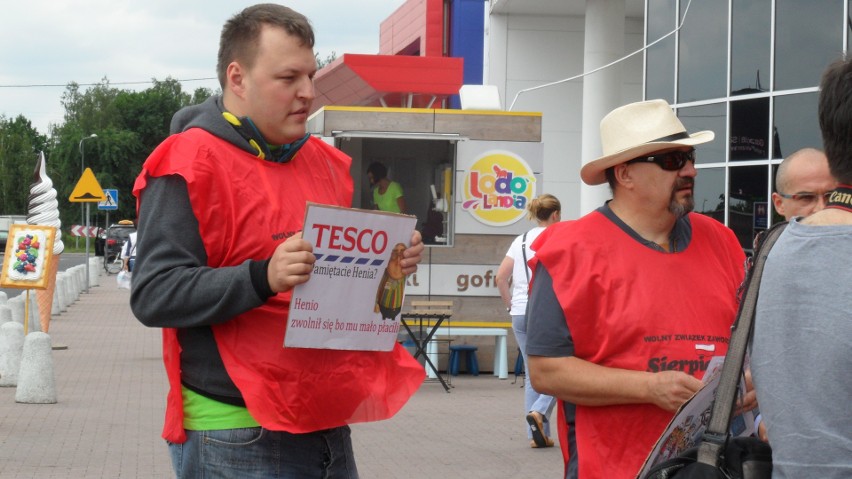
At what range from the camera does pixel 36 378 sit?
12.7 m

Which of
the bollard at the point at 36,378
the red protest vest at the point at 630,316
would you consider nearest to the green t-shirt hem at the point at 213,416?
the red protest vest at the point at 630,316

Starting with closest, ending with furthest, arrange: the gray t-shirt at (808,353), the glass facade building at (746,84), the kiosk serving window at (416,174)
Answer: the gray t-shirt at (808,353) < the kiosk serving window at (416,174) < the glass facade building at (746,84)

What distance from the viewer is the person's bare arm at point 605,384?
11.2 ft

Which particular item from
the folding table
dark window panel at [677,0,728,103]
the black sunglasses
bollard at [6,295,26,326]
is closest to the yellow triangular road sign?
bollard at [6,295,26,326]

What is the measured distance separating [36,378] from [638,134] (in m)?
10.0

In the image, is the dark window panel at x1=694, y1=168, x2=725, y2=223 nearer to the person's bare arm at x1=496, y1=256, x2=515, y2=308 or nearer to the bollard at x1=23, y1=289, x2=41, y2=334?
the person's bare arm at x1=496, y1=256, x2=515, y2=308

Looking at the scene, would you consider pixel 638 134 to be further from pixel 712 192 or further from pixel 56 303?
pixel 56 303

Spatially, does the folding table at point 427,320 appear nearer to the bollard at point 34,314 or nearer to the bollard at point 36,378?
the bollard at point 36,378

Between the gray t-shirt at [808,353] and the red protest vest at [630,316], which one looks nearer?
the gray t-shirt at [808,353]

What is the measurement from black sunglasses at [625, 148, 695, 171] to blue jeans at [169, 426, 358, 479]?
4.18 feet

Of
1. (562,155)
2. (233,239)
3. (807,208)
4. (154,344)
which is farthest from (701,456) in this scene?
(562,155)

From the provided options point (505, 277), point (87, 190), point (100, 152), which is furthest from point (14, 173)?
point (505, 277)

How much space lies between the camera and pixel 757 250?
8.48 feet

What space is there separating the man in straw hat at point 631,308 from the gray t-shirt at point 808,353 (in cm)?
104
